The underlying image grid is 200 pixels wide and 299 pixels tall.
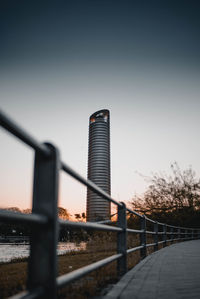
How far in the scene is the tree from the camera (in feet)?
66.6

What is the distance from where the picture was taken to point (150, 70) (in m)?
23.9

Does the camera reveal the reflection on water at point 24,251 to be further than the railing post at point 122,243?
Yes

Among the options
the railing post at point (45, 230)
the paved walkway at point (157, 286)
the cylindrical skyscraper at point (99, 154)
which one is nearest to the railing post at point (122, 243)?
the paved walkway at point (157, 286)

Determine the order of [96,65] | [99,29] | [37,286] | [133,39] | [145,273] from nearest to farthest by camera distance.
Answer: [37,286], [145,273], [133,39], [99,29], [96,65]

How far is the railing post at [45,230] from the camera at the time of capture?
4.36 feet

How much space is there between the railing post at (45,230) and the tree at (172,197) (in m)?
19.3

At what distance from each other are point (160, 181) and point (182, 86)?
7874 millimetres

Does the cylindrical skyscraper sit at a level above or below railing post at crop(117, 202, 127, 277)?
above

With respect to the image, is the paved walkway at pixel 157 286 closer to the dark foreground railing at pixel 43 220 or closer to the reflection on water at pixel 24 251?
the dark foreground railing at pixel 43 220

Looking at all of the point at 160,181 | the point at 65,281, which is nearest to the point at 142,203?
the point at 160,181

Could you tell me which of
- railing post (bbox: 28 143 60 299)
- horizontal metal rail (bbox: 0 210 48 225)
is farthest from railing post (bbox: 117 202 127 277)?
horizontal metal rail (bbox: 0 210 48 225)

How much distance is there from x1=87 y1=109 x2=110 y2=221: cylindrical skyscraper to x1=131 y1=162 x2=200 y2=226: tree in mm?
109983

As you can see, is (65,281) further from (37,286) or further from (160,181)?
(160,181)

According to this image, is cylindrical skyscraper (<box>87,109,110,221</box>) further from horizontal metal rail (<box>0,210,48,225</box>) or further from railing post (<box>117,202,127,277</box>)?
horizontal metal rail (<box>0,210,48,225</box>)
